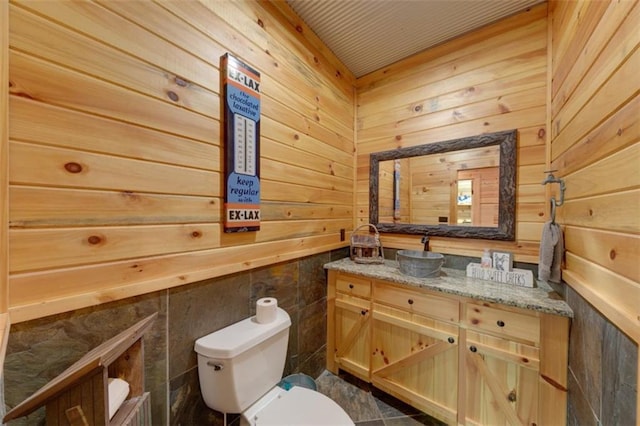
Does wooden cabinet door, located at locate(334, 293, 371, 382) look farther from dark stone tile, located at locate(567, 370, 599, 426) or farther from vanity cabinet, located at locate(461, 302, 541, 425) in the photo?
dark stone tile, located at locate(567, 370, 599, 426)

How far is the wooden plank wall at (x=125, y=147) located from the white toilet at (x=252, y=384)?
1.05ft

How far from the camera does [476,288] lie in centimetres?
143

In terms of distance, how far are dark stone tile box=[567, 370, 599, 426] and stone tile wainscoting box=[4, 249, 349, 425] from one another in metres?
1.41

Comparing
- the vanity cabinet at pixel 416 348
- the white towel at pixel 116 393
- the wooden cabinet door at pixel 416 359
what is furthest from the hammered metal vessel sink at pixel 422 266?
the white towel at pixel 116 393

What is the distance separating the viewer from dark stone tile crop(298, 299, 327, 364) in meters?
1.73

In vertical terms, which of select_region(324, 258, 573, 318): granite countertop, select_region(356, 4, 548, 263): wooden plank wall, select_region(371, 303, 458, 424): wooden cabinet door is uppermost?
select_region(356, 4, 548, 263): wooden plank wall

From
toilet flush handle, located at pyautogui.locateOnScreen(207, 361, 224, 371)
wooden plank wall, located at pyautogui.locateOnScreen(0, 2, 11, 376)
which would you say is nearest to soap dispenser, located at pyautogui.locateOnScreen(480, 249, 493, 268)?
toilet flush handle, located at pyautogui.locateOnScreen(207, 361, 224, 371)

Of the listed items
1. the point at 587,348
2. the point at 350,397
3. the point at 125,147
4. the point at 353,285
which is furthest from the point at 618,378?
the point at 125,147

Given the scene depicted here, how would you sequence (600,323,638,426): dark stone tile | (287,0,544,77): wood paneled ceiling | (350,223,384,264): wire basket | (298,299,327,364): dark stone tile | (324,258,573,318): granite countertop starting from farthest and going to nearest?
(350,223,384,264): wire basket → (298,299,327,364): dark stone tile → (287,0,544,77): wood paneled ceiling → (324,258,573,318): granite countertop → (600,323,638,426): dark stone tile

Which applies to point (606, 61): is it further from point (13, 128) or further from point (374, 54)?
point (13, 128)

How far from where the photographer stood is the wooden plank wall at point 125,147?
72 cm

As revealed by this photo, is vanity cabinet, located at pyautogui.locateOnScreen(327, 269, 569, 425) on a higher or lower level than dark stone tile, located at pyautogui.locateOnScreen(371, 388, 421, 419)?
higher

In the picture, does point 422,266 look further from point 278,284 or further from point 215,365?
point 215,365

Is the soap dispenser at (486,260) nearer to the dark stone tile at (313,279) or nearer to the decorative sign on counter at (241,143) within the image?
the dark stone tile at (313,279)
